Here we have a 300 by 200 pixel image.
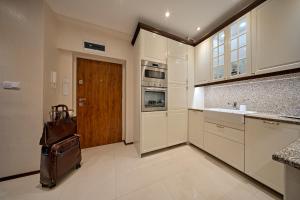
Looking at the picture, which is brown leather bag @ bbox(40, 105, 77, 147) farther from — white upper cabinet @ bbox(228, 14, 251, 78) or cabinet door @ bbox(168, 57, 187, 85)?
white upper cabinet @ bbox(228, 14, 251, 78)

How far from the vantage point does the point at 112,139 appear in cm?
281

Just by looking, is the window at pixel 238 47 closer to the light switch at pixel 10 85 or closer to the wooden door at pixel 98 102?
the wooden door at pixel 98 102

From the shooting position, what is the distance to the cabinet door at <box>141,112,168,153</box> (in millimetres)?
2115

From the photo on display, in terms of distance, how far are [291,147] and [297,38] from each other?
150 centimetres

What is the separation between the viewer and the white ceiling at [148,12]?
173 cm

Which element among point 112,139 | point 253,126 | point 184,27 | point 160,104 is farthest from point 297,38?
point 112,139

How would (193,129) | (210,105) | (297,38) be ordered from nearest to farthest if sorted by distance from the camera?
(297,38), (193,129), (210,105)

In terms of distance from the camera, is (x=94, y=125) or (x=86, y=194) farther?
(x=94, y=125)

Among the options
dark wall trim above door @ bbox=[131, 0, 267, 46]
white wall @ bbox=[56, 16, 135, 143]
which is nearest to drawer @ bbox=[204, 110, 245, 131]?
dark wall trim above door @ bbox=[131, 0, 267, 46]

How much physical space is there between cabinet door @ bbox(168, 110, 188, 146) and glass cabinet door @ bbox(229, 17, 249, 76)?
4.00 ft

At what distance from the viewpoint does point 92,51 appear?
2346mm

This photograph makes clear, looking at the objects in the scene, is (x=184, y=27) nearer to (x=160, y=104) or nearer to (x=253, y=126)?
(x=160, y=104)

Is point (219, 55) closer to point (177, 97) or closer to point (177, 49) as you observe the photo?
point (177, 49)

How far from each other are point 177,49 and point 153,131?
5.98ft
